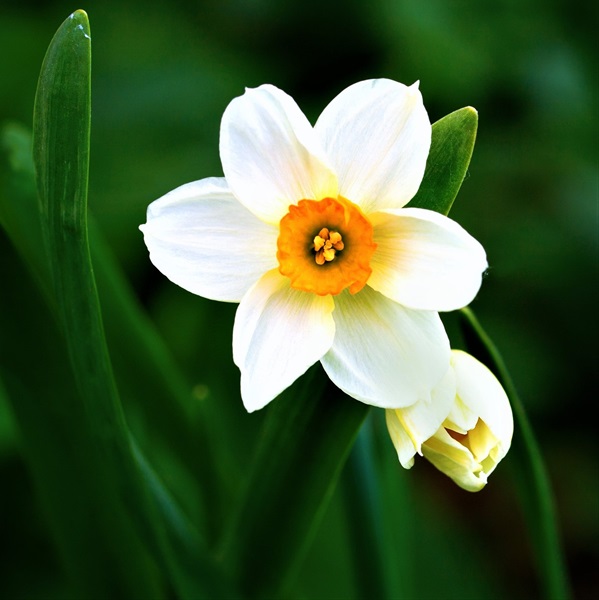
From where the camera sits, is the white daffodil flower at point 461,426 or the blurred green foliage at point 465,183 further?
the blurred green foliage at point 465,183

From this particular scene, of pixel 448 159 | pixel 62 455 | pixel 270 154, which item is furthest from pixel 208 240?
pixel 62 455

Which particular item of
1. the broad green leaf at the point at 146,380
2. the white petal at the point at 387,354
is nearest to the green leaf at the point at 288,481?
the white petal at the point at 387,354

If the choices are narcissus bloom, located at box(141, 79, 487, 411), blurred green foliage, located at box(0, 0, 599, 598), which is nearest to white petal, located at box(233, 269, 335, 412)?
narcissus bloom, located at box(141, 79, 487, 411)

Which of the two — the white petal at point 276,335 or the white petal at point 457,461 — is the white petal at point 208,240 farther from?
the white petal at point 457,461

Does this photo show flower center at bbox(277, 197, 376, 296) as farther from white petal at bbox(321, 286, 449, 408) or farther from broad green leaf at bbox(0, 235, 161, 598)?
broad green leaf at bbox(0, 235, 161, 598)

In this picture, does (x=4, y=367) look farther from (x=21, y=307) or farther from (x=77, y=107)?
(x=77, y=107)

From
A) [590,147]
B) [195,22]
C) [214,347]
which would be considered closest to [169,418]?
[214,347]

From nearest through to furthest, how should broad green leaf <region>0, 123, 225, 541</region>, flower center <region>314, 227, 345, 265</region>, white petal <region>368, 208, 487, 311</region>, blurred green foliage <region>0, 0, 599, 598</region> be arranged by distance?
white petal <region>368, 208, 487, 311</region> < flower center <region>314, 227, 345, 265</region> < broad green leaf <region>0, 123, 225, 541</region> < blurred green foliage <region>0, 0, 599, 598</region>
